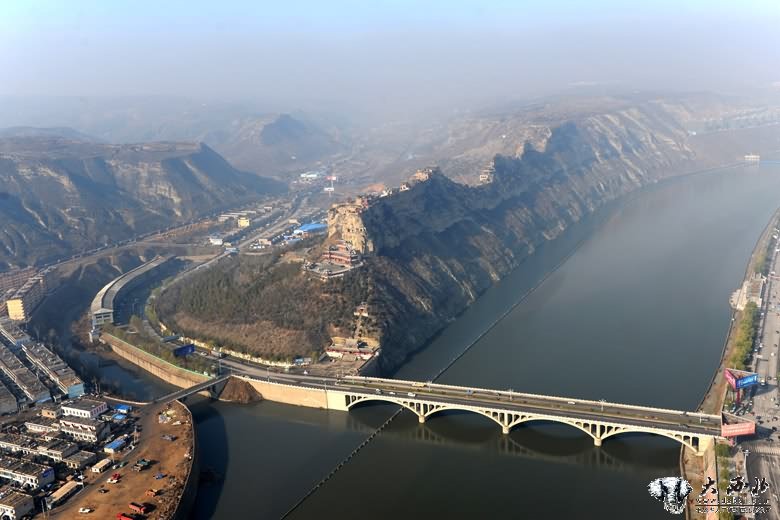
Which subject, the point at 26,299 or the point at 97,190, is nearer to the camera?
the point at 26,299

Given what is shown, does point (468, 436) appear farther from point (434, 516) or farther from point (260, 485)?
point (260, 485)

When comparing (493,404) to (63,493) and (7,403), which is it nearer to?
(63,493)

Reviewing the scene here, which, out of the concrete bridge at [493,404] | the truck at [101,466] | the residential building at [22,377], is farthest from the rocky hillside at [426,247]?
the truck at [101,466]

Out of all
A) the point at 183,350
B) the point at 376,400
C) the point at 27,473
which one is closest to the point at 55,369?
the point at 183,350

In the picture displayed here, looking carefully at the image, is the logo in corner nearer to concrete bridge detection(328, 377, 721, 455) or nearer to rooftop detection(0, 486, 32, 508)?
concrete bridge detection(328, 377, 721, 455)

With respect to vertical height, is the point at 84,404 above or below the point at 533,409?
above

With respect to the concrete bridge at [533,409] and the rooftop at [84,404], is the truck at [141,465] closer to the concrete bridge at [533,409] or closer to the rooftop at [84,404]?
the rooftop at [84,404]

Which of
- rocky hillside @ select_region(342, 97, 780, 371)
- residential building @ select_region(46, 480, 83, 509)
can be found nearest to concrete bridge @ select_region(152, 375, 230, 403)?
residential building @ select_region(46, 480, 83, 509)
